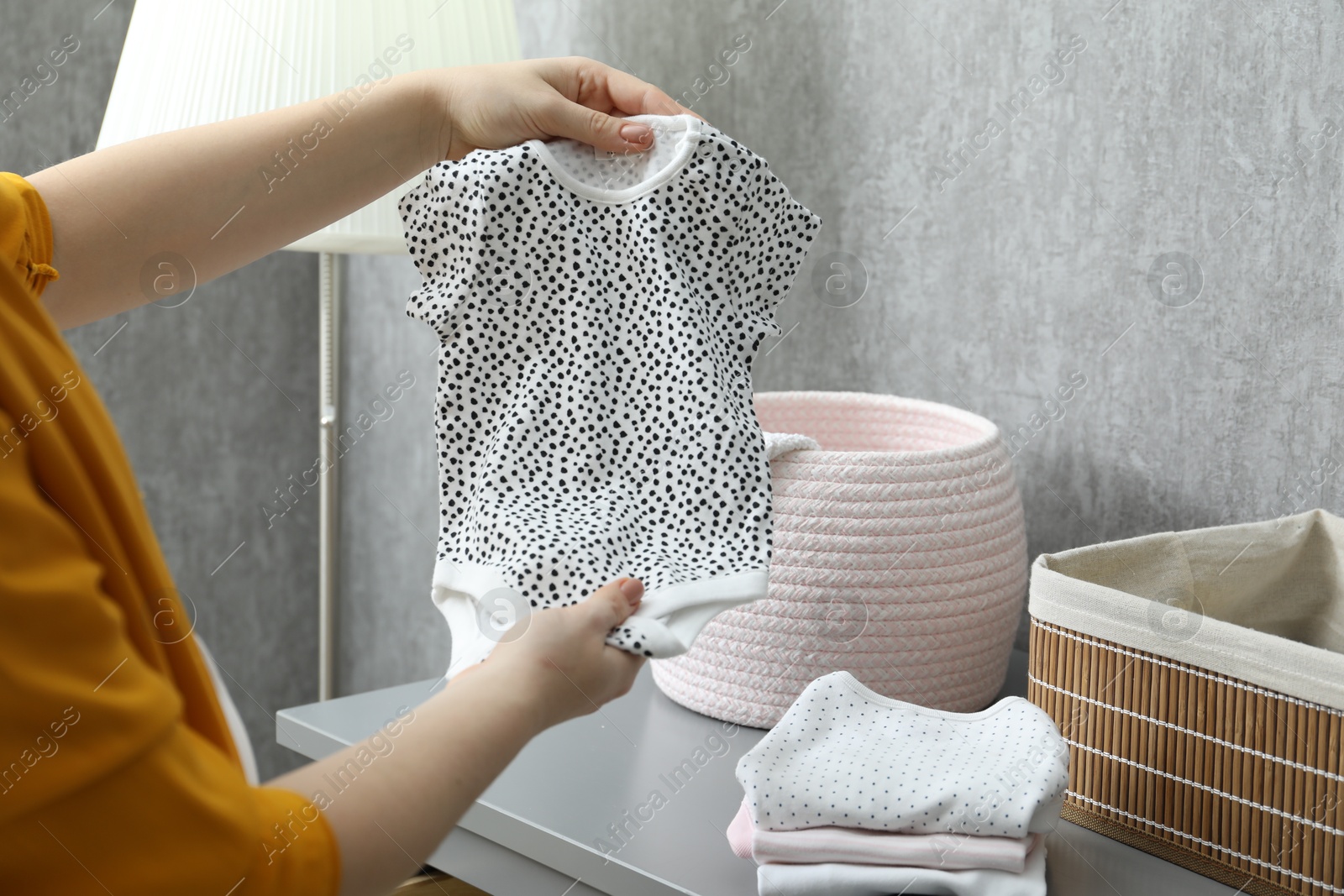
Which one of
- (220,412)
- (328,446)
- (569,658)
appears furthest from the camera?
(220,412)

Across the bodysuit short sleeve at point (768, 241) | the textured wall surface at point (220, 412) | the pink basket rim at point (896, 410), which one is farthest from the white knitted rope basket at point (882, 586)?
the textured wall surface at point (220, 412)

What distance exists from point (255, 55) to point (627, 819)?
69 cm

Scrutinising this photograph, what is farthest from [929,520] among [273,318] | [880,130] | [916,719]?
[273,318]

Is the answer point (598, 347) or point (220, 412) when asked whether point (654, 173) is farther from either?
point (220, 412)

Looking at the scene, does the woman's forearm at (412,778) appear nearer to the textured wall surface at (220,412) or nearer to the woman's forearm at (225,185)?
the woman's forearm at (225,185)

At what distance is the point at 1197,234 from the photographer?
0.82 meters

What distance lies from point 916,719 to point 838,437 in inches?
13.3

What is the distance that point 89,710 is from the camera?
0.32m

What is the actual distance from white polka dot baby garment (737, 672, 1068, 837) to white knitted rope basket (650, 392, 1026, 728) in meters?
0.09

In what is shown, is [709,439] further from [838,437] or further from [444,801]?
[838,437]

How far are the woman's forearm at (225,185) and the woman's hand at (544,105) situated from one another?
0.05 ft

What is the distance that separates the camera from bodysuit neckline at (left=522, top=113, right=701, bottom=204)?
2.07ft

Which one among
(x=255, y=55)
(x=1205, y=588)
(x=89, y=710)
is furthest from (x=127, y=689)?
(x=255, y=55)

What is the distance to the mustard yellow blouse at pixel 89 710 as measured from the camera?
32 cm
